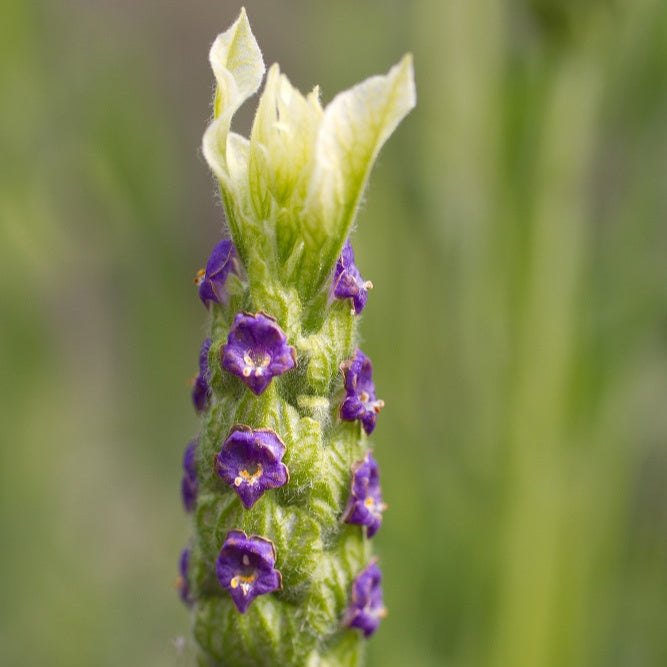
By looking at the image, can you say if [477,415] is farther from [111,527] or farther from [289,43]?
[289,43]

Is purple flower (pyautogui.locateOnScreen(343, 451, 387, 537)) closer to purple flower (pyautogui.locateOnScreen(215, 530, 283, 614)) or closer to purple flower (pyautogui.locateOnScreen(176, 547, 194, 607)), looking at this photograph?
purple flower (pyautogui.locateOnScreen(215, 530, 283, 614))

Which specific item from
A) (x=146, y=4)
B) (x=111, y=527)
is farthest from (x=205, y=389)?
(x=146, y=4)

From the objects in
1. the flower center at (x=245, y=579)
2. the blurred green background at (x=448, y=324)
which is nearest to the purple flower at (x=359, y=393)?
the flower center at (x=245, y=579)

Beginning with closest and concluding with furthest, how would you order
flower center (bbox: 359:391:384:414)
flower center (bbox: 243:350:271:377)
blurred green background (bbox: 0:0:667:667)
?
flower center (bbox: 243:350:271:377) < flower center (bbox: 359:391:384:414) < blurred green background (bbox: 0:0:667:667)

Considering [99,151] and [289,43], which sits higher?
[289,43]

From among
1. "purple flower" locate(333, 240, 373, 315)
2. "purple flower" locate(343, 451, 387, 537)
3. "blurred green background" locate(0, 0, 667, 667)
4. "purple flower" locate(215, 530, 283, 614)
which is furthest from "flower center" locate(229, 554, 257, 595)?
"blurred green background" locate(0, 0, 667, 667)

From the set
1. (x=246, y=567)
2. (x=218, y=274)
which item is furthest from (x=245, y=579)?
(x=218, y=274)

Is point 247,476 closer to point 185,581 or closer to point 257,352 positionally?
point 257,352
